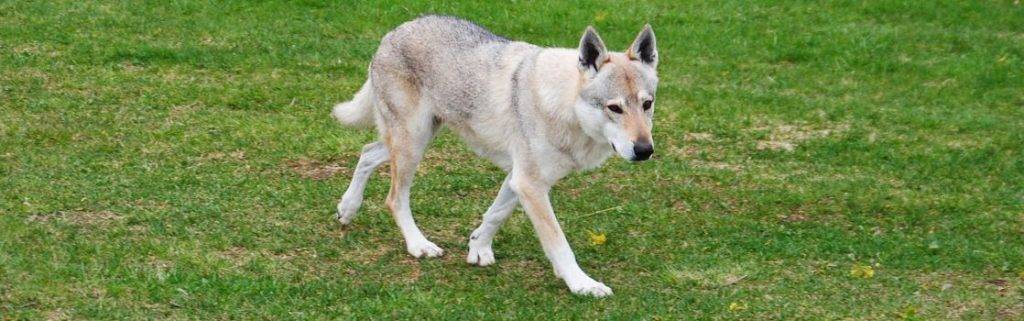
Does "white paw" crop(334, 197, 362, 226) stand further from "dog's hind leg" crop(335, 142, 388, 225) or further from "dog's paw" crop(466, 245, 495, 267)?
"dog's paw" crop(466, 245, 495, 267)

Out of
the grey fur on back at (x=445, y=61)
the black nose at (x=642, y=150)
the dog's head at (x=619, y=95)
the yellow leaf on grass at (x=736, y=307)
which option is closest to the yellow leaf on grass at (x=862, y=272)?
the yellow leaf on grass at (x=736, y=307)

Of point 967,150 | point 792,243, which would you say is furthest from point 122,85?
point 967,150

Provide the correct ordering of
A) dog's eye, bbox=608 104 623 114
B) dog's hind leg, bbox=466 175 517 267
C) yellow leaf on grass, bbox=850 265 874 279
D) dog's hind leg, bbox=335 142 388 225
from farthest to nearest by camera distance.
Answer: dog's hind leg, bbox=335 142 388 225 < yellow leaf on grass, bbox=850 265 874 279 < dog's hind leg, bbox=466 175 517 267 < dog's eye, bbox=608 104 623 114

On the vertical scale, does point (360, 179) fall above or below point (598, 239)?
above

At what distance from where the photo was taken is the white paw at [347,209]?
8.27 m

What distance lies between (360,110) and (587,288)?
6.89 feet

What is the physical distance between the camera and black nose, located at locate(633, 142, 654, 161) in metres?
6.47

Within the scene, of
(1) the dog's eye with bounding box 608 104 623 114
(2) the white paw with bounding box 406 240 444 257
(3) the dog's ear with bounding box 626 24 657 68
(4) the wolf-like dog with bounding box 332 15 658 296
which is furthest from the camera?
(2) the white paw with bounding box 406 240 444 257

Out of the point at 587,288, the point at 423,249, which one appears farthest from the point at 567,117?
the point at 423,249

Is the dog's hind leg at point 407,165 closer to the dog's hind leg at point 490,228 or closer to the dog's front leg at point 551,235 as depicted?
the dog's hind leg at point 490,228

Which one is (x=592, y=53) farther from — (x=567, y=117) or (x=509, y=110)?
(x=509, y=110)

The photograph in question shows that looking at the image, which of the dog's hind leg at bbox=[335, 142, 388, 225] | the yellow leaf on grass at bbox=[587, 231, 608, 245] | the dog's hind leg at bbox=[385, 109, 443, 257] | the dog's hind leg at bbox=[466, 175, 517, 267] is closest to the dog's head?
the dog's hind leg at bbox=[466, 175, 517, 267]

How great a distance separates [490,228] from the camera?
7.74 m

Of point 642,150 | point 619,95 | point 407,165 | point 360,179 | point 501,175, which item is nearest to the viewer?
point 642,150
